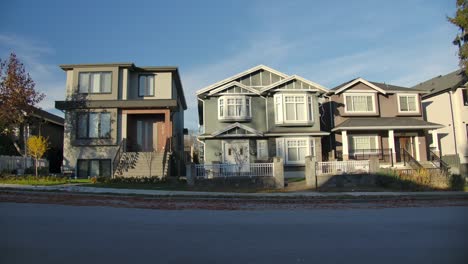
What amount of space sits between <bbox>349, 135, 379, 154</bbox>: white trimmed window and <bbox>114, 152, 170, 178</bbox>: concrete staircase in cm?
1417

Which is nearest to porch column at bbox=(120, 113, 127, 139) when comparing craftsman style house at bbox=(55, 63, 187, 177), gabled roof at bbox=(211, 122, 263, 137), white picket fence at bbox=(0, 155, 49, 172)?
craftsman style house at bbox=(55, 63, 187, 177)

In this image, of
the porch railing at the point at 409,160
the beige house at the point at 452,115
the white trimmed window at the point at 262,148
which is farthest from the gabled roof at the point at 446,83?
the white trimmed window at the point at 262,148

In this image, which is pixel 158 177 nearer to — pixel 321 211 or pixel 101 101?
pixel 101 101

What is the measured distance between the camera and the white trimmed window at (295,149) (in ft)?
86.7

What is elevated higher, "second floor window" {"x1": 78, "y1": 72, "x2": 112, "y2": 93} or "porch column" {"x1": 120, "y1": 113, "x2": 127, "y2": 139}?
"second floor window" {"x1": 78, "y1": 72, "x2": 112, "y2": 93}

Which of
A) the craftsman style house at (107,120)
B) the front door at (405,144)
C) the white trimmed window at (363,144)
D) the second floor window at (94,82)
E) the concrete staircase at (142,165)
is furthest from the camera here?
the front door at (405,144)

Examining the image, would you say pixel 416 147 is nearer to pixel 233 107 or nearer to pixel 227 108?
pixel 233 107

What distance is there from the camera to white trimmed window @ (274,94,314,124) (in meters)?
26.8

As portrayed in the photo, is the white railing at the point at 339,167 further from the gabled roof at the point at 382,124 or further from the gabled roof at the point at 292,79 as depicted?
the gabled roof at the point at 292,79

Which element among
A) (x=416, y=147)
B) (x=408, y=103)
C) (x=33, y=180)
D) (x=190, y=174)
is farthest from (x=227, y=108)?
(x=416, y=147)

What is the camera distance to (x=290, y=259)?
231 inches

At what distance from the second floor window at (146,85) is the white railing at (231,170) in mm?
9935

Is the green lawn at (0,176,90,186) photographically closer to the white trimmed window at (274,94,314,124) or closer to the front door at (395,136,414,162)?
the white trimmed window at (274,94,314,124)

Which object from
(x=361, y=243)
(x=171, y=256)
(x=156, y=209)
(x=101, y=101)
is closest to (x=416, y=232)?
(x=361, y=243)
